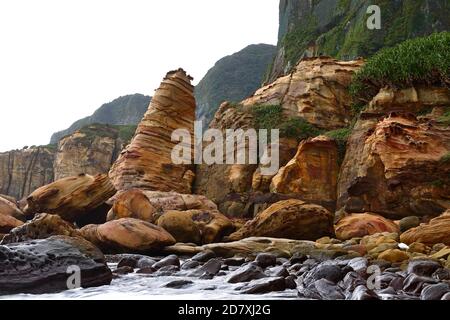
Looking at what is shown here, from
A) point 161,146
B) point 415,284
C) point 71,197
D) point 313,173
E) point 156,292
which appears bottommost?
point 156,292

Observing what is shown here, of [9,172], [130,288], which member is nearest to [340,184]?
[130,288]

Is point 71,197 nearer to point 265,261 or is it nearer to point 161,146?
point 161,146

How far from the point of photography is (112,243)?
14.5 m

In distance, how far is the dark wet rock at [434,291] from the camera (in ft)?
22.9

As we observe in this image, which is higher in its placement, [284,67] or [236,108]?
[284,67]

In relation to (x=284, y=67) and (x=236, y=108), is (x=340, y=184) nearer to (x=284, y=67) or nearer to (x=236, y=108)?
(x=236, y=108)

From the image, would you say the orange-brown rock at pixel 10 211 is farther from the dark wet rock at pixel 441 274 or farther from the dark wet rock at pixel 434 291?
the dark wet rock at pixel 434 291

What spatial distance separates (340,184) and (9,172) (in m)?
55.3

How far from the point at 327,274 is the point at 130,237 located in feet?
23.9

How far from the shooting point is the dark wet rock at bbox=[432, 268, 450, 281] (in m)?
8.81

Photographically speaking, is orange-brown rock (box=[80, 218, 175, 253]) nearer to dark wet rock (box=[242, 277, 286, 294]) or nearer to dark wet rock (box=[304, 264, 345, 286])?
dark wet rock (box=[242, 277, 286, 294])

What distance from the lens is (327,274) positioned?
8.62 m

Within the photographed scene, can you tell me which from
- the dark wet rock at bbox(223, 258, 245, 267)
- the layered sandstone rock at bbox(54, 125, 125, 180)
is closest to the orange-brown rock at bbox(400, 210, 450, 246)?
the dark wet rock at bbox(223, 258, 245, 267)

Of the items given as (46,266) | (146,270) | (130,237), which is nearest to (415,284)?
(146,270)
